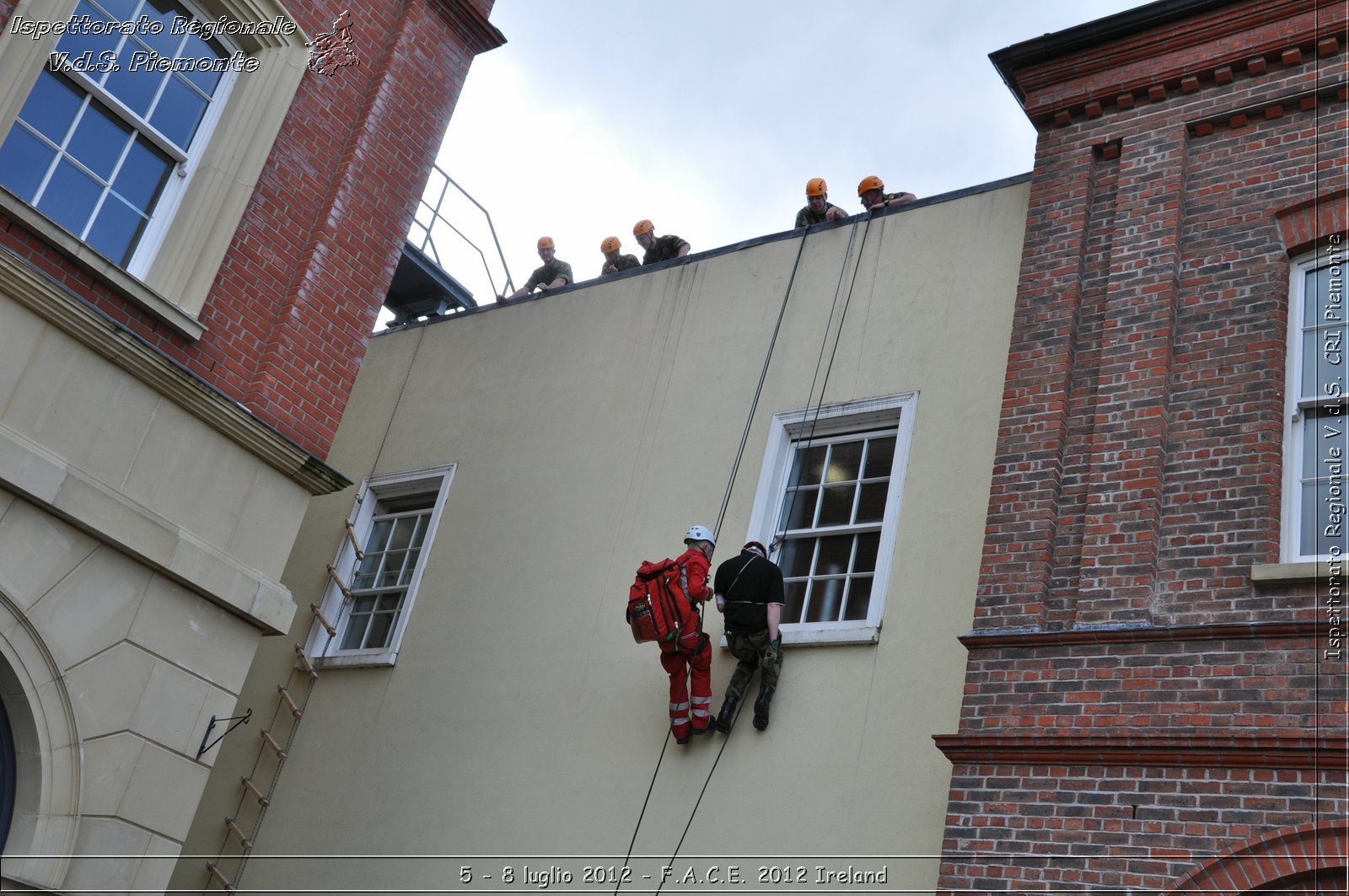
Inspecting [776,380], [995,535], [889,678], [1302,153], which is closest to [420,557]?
[776,380]

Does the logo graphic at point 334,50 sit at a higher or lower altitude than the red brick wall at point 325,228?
higher

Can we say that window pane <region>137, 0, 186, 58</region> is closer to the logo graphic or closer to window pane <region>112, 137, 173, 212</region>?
window pane <region>112, 137, 173, 212</region>

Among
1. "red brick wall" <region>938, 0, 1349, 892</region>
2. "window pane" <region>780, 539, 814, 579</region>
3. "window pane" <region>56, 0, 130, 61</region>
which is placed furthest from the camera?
"window pane" <region>780, 539, 814, 579</region>

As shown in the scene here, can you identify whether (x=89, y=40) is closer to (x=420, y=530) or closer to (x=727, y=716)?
(x=420, y=530)

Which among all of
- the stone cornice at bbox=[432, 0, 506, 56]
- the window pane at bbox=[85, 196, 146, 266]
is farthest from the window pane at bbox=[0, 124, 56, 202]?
the stone cornice at bbox=[432, 0, 506, 56]

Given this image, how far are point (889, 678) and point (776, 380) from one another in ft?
10.5

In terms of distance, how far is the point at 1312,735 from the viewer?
735 centimetres

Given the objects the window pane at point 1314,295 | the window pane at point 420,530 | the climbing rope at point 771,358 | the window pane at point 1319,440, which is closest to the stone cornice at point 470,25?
the climbing rope at point 771,358

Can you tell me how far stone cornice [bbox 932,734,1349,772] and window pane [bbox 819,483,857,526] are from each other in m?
2.63

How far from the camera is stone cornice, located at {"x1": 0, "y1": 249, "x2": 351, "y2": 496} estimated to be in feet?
28.7

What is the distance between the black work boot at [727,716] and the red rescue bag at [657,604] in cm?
65

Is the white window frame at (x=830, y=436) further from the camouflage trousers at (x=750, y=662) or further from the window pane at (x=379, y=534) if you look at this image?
the window pane at (x=379, y=534)

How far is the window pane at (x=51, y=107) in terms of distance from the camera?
30.7ft

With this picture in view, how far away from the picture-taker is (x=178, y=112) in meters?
10.3
